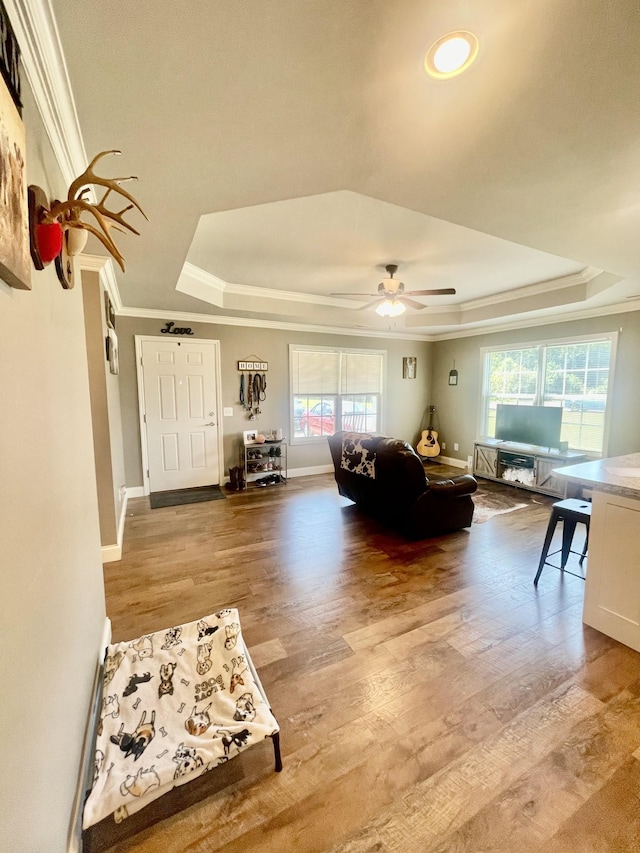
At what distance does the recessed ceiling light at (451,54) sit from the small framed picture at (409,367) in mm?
5749

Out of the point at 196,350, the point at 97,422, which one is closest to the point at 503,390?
the point at 196,350

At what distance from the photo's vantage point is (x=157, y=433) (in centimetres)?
489

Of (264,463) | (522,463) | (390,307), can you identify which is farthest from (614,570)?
(264,463)

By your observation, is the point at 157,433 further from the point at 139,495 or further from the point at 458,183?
the point at 458,183

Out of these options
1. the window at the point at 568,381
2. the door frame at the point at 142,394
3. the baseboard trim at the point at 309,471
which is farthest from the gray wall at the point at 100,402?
the window at the point at 568,381

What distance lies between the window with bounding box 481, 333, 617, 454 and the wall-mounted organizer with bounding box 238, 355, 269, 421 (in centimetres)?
391

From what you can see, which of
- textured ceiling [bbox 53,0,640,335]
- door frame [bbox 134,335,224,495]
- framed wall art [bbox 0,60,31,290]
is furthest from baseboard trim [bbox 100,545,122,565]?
framed wall art [bbox 0,60,31,290]

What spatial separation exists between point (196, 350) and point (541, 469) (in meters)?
5.12

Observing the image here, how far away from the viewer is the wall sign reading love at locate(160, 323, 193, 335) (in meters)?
4.78

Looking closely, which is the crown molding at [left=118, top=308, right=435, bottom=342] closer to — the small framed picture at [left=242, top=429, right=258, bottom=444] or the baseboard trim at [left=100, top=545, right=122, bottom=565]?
the small framed picture at [left=242, top=429, right=258, bottom=444]

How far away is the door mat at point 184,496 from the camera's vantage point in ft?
14.9

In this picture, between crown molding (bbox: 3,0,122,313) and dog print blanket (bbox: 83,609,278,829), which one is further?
dog print blanket (bbox: 83,609,278,829)

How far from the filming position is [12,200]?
0.73 m

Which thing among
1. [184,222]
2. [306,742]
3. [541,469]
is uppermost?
[184,222]
